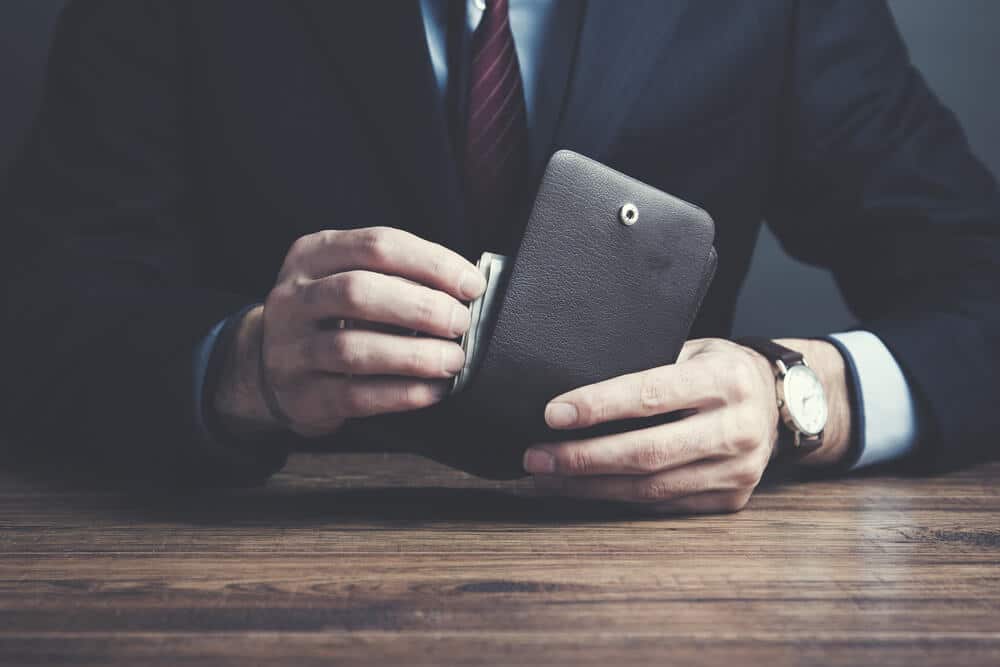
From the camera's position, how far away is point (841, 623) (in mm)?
507

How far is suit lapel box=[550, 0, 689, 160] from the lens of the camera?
41.0 inches

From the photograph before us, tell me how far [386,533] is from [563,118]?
57cm

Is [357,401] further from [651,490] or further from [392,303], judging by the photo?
[651,490]

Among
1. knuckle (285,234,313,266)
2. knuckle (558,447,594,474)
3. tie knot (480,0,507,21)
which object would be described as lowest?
knuckle (558,447,594,474)

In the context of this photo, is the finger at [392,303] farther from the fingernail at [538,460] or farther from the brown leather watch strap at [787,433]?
the brown leather watch strap at [787,433]

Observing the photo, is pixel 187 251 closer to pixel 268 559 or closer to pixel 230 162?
pixel 230 162

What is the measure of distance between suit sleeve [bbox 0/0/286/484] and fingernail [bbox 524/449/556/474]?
1.01 ft

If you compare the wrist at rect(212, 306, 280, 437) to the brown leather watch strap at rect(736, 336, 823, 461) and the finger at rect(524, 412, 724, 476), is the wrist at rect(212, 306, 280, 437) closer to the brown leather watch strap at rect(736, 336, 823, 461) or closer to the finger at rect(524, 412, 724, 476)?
the finger at rect(524, 412, 724, 476)

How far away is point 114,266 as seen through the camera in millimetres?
1138

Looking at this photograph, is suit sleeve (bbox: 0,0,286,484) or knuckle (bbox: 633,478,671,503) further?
suit sleeve (bbox: 0,0,286,484)

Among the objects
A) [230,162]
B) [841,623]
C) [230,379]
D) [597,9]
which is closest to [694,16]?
[597,9]

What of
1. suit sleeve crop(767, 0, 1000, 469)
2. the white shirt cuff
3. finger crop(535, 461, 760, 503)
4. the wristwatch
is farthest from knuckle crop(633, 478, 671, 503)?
suit sleeve crop(767, 0, 1000, 469)

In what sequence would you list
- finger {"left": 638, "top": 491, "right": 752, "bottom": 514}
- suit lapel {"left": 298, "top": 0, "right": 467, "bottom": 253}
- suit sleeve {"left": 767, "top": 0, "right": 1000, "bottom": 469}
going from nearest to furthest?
finger {"left": 638, "top": 491, "right": 752, "bottom": 514}, suit lapel {"left": 298, "top": 0, "right": 467, "bottom": 253}, suit sleeve {"left": 767, "top": 0, "right": 1000, "bottom": 469}

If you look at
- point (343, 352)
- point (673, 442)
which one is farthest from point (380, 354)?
point (673, 442)
